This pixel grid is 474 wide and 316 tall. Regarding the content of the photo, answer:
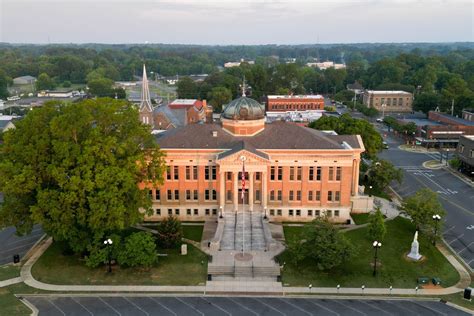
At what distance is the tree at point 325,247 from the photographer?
48.0 meters

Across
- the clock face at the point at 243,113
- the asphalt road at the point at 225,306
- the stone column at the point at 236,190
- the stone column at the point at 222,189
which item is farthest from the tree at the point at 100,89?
the asphalt road at the point at 225,306

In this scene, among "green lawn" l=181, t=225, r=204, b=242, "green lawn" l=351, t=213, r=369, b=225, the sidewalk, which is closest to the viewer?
the sidewalk

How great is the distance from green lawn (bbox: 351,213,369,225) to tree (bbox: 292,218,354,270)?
15.4m

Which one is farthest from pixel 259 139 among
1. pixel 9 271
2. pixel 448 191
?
pixel 448 191

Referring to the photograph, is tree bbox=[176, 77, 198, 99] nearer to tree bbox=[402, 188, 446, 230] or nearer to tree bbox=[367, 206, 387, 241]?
tree bbox=[402, 188, 446, 230]

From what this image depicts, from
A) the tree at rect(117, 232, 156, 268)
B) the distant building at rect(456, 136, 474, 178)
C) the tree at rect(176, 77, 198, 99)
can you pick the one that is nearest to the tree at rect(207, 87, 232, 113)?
the tree at rect(176, 77, 198, 99)

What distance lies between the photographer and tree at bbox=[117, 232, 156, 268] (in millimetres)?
48688

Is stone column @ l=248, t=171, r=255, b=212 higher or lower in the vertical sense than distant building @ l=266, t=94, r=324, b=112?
lower

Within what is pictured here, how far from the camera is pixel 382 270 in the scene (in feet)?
165

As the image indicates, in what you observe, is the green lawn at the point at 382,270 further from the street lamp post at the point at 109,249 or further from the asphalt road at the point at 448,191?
the street lamp post at the point at 109,249

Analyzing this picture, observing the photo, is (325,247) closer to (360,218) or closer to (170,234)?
(170,234)

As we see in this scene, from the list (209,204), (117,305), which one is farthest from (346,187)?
(117,305)

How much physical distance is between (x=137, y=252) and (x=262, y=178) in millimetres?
21989

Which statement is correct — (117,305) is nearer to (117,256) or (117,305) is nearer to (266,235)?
(117,256)
